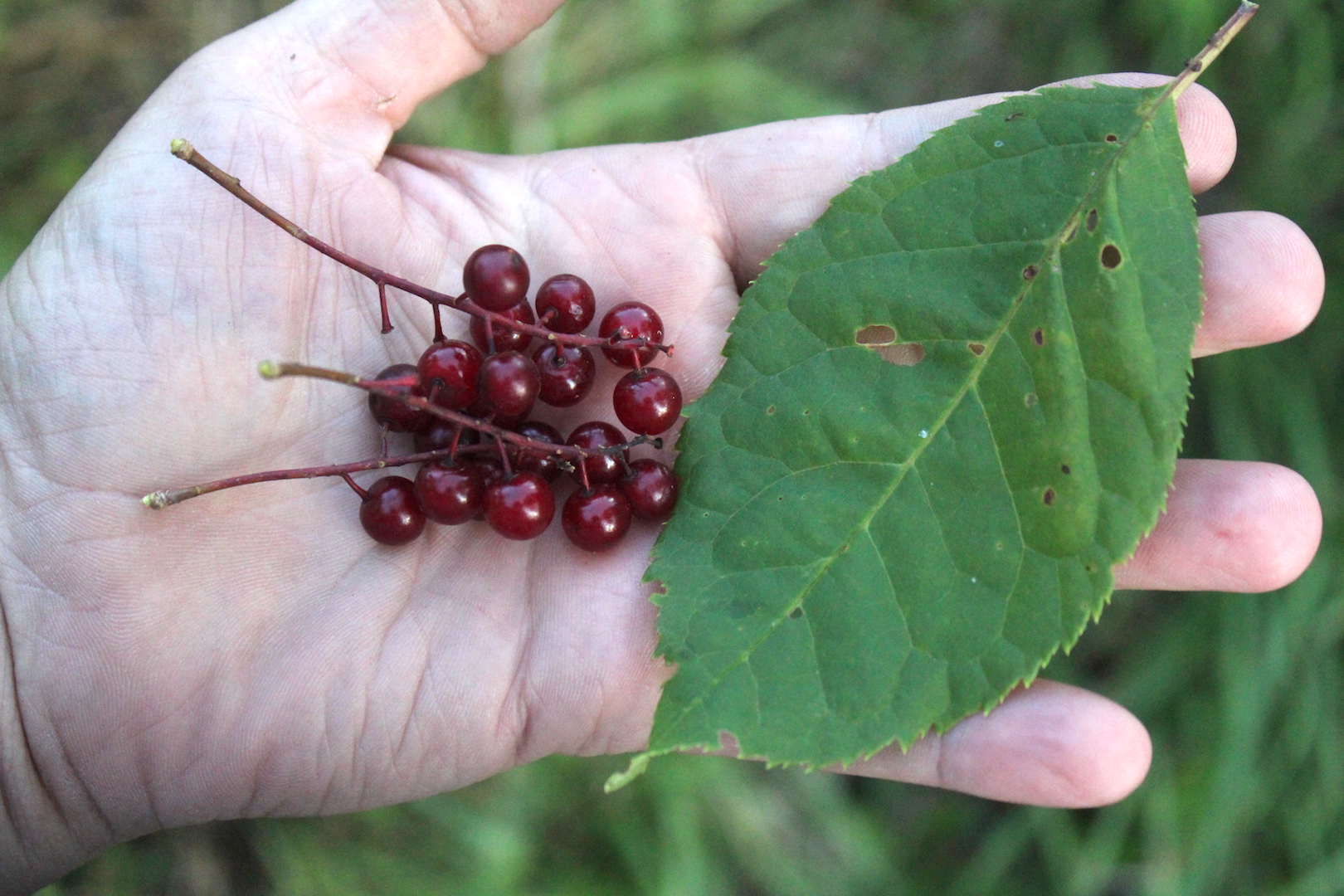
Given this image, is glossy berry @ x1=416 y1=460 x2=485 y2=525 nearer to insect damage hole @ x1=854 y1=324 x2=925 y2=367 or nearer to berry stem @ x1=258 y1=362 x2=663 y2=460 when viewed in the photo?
berry stem @ x1=258 y1=362 x2=663 y2=460

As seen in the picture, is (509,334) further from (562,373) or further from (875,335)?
(875,335)

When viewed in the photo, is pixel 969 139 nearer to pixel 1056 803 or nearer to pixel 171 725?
pixel 1056 803

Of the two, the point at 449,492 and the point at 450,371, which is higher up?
the point at 450,371

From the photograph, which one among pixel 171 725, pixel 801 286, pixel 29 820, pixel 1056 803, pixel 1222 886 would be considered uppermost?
pixel 801 286

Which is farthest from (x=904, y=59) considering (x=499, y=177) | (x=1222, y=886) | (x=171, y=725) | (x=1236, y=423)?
(x=171, y=725)

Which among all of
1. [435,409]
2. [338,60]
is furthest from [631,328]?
[338,60]

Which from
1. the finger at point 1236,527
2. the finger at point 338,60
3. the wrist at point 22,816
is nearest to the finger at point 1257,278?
the finger at point 1236,527

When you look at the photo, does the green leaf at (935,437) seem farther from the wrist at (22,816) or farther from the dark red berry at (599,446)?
the wrist at (22,816)
